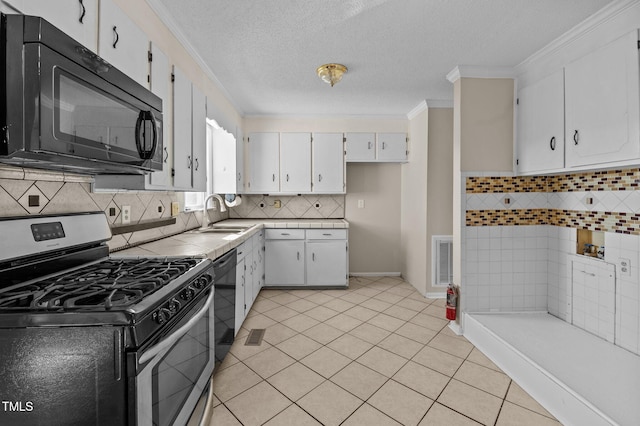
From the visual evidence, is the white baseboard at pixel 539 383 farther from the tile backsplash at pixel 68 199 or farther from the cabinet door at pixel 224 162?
the cabinet door at pixel 224 162

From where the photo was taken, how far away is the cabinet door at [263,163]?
4109 mm

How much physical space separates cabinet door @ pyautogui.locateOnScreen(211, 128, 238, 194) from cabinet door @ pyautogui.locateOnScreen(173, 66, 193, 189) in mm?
1417

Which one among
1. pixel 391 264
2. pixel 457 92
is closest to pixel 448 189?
pixel 457 92

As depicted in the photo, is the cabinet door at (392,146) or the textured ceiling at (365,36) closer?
the textured ceiling at (365,36)

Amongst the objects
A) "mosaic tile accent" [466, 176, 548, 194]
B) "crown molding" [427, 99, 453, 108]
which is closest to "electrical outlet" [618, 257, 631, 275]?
"mosaic tile accent" [466, 176, 548, 194]

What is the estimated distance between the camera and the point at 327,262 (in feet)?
12.7

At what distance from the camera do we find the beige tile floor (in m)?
1.68

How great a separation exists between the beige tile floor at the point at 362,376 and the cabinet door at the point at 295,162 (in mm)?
1757

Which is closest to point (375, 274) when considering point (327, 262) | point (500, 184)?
point (327, 262)

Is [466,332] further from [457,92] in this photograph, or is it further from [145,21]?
[145,21]

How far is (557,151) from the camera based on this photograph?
226cm

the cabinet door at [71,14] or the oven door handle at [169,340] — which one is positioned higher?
the cabinet door at [71,14]

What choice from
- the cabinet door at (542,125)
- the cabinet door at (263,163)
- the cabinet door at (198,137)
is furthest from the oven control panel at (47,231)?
the cabinet door at (542,125)

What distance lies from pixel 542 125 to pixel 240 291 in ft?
9.64
